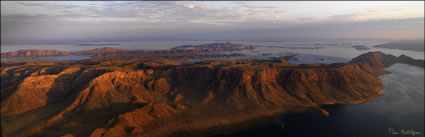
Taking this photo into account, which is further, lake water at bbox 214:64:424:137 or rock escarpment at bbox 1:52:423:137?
rock escarpment at bbox 1:52:423:137

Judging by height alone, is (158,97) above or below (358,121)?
above

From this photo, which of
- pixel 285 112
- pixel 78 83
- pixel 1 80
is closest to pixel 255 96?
pixel 285 112

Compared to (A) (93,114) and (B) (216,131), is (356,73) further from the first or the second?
(A) (93,114)

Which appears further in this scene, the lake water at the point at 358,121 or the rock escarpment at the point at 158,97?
the rock escarpment at the point at 158,97

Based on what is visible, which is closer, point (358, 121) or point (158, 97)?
point (358, 121)
